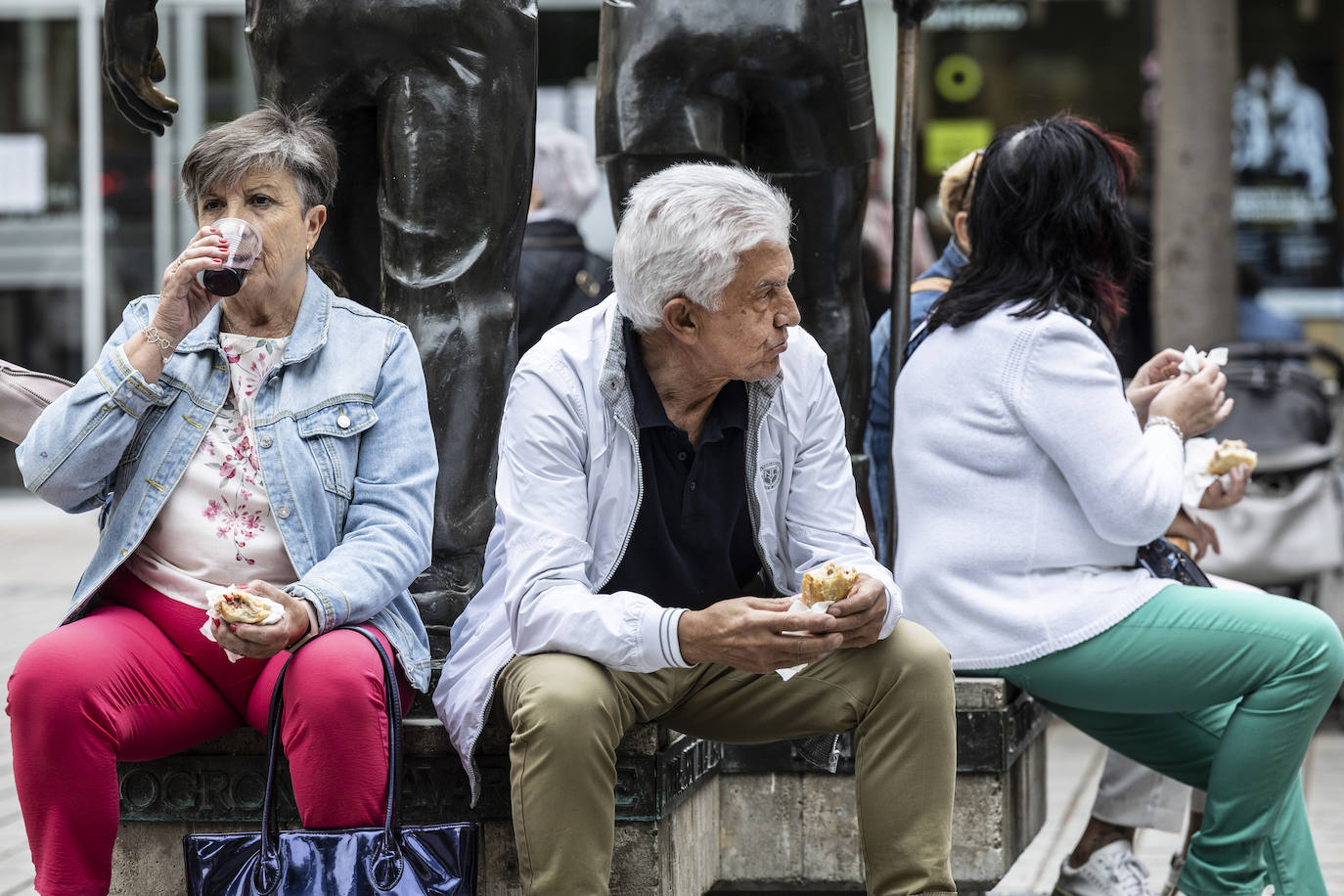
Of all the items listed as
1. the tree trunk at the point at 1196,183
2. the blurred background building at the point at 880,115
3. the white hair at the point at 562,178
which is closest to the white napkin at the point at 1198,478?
the white hair at the point at 562,178

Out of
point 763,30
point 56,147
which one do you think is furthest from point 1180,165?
point 56,147

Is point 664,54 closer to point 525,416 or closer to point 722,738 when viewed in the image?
point 525,416

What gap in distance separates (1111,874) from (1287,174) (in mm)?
8632

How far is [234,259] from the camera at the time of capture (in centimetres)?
294

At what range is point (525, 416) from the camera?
300 centimetres

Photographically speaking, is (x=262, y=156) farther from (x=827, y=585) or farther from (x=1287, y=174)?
(x=1287, y=174)

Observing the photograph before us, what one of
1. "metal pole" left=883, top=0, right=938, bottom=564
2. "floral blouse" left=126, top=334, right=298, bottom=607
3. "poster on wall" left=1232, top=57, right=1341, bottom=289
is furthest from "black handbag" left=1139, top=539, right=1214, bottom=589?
"poster on wall" left=1232, top=57, right=1341, bottom=289

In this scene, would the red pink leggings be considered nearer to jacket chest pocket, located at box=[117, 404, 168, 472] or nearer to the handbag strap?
the handbag strap

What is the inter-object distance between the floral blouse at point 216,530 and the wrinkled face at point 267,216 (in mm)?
236

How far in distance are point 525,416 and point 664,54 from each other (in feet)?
3.59

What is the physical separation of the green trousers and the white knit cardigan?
64mm

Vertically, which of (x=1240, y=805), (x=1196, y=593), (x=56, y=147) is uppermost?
(x=56, y=147)

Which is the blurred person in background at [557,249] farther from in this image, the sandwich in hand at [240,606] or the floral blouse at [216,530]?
the sandwich in hand at [240,606]

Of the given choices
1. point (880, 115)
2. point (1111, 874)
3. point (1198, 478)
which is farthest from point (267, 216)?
point (880, 115)
